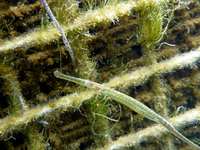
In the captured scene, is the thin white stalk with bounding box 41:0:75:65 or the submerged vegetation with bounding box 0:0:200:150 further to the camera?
the submerged vegetation with bounding box 0:0:200:150

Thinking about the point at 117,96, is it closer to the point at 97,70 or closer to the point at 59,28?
the point at 97,70

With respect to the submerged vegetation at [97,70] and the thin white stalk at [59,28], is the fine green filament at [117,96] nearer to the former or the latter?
the submerged vegetation at [97,70]

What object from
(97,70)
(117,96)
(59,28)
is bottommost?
(117,96)

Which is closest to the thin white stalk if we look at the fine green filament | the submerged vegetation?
the submerged vegetation

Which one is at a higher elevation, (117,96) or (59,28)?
(59,28)

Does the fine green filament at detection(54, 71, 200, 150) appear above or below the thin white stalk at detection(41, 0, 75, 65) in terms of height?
below

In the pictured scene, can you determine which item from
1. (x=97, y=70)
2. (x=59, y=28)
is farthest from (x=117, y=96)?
(x=59, y=28)

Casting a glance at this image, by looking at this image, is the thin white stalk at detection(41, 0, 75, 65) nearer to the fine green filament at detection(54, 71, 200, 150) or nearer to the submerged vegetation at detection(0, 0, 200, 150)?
the submerged vegetation at detection(0, 0, 200, 150)

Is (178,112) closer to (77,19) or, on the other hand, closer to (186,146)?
(186,146)
